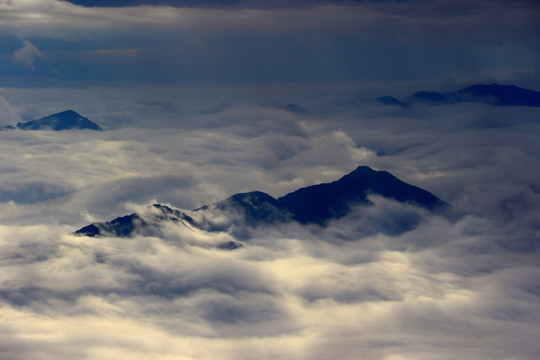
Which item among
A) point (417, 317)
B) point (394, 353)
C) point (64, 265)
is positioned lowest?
point (394, 353)

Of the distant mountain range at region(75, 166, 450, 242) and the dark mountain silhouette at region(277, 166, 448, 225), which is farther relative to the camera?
the dark mountain silhouette at region(277, 166, 448, 225)

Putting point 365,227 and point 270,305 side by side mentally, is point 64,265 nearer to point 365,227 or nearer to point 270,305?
point 270,305

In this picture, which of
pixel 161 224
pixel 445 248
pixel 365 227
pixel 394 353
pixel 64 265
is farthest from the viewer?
pixel 365 227

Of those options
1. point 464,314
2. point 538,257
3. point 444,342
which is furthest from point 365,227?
point 444,342

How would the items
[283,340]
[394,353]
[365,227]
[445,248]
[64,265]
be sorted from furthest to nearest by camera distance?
[365,227] < [445,248] < [64,265] < [283,340] < [394,353]

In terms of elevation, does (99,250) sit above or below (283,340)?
above

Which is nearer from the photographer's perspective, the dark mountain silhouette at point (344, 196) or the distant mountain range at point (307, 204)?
the distant mountain range at point (307, 204)

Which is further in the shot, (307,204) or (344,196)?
(344,196)

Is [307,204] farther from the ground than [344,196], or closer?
closer
